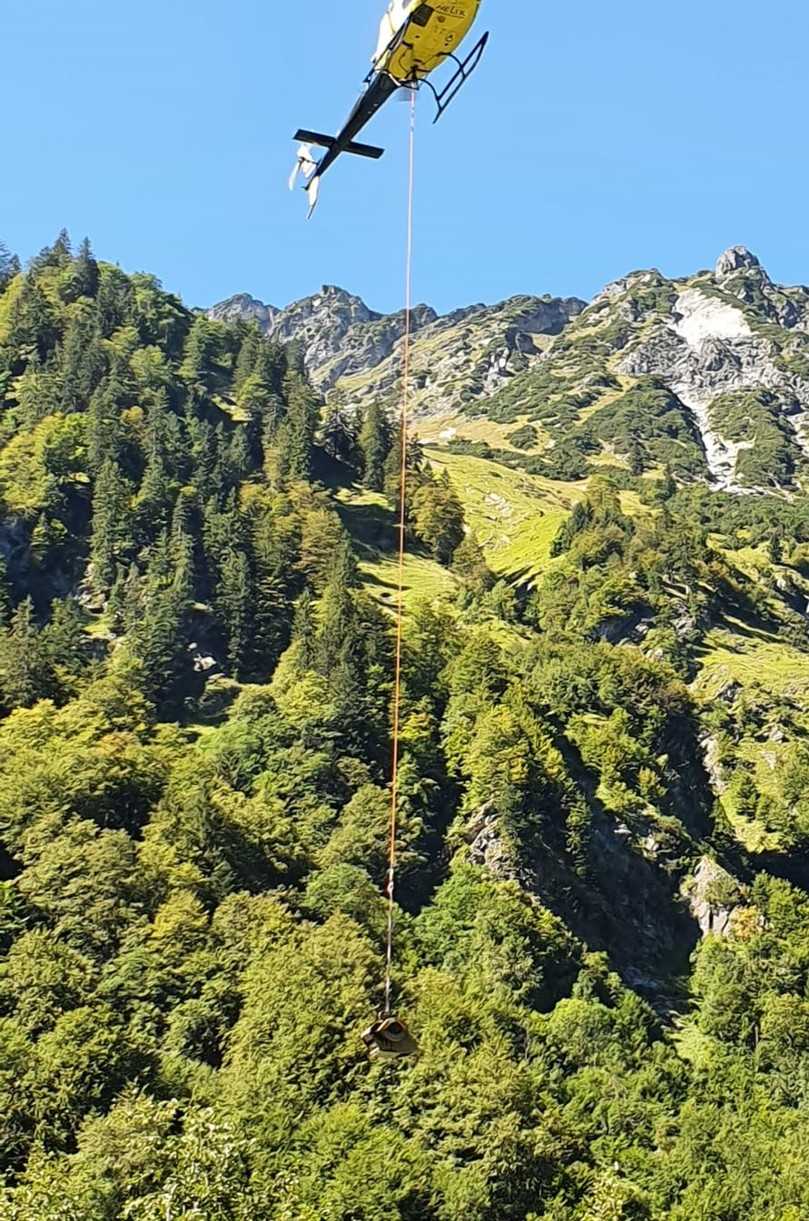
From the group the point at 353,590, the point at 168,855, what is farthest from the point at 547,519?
the point at 168,855

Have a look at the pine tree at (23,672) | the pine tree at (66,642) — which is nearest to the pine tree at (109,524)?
the pine tree at (66,642)

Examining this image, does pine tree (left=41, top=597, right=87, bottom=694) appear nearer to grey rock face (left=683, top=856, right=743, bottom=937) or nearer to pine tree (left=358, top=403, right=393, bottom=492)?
grey rock face (left=683, top=856, right=743, bottom=937)

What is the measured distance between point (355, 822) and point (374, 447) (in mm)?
80706

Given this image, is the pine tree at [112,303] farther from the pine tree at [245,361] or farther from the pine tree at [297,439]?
the pine tree at [297,439]

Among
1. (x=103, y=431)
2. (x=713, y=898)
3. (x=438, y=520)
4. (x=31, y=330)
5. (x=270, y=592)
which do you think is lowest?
(x=713, y=898)

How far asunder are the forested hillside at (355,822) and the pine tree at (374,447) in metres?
0.67

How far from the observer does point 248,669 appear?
95.4 metres

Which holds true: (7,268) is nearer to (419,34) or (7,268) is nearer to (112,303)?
(112,303)

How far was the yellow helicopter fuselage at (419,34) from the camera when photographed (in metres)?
17.0

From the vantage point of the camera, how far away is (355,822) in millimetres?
70312

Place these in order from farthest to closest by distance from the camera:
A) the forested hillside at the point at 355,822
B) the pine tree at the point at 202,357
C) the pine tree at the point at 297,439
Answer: the pine tree at the point at 202,357 → the pine tree at the point at 297,439 → the forested hillside at the point at 355,822

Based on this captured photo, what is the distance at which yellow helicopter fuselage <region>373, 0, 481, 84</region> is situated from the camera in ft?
55.7

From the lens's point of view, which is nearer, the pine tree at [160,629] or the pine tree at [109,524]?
the pine tree at [160,629]

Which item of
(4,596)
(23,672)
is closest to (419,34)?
(23,672)
